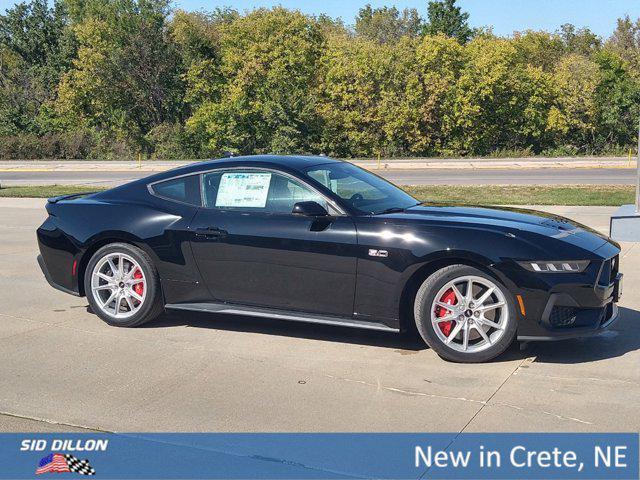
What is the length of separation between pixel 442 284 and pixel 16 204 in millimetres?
14245

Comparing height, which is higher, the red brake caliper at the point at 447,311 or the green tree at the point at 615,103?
the green tree at the point at 615,103

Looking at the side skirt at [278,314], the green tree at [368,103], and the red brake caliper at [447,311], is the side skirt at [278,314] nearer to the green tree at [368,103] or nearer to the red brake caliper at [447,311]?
the red brake caliper at [447,311]

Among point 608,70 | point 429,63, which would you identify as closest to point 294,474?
point 429,63

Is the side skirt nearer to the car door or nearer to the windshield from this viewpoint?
the car door

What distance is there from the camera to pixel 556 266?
5.46 m

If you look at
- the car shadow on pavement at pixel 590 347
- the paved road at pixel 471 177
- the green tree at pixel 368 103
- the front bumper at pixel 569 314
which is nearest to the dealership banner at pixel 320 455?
the front bumper at pixel 569 314

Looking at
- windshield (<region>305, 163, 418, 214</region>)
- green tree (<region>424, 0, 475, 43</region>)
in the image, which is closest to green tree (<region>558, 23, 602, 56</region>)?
green tree (<region>424, 0, 475, 43</region>)

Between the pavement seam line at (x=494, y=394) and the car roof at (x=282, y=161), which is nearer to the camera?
the pavement seam line at (x=494, y=394)

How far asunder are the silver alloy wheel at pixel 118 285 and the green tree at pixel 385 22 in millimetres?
85710

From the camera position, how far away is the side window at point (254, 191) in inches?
246

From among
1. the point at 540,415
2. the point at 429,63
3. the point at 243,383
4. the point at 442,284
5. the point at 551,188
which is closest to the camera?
the point at 540,415

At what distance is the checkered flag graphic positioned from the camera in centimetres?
402

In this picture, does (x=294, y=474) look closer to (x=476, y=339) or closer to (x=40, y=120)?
(x=476, y=339)

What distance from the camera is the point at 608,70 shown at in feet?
145
